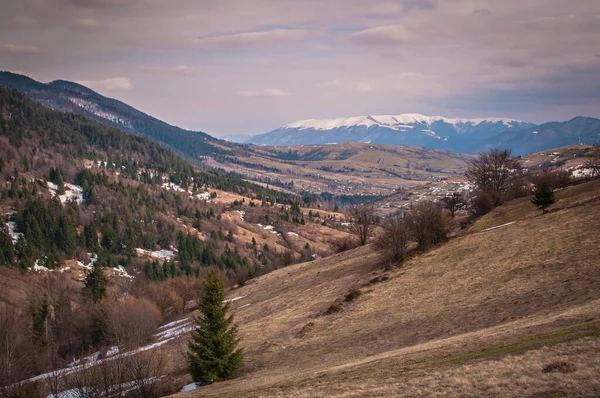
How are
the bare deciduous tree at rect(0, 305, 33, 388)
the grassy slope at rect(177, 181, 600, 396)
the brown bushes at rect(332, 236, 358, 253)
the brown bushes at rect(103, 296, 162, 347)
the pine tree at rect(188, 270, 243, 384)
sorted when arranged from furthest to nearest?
the brown bushes at rect(332, 236, 358, 253)
the brown bushes at rect(103, 296, 162, 347)
the bare deciduous tree at rect(0, 305, 33, 388)
the pine tree at rect(188, 270, 243, 384)
the grassy slope at rect(177, 181, 600, 396)

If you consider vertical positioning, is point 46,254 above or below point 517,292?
below

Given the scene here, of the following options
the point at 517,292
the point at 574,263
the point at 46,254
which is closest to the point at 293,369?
the point at 517,292

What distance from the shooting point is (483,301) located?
35.0 m

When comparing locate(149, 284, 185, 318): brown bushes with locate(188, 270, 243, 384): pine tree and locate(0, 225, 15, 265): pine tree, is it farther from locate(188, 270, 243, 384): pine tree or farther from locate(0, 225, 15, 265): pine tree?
locate(0, 225, 15, 265): pine tree

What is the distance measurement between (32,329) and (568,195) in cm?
9910

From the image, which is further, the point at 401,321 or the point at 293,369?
the point at 401,321

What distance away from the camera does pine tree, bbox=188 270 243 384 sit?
3594 cm

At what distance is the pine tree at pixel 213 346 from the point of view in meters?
35.9

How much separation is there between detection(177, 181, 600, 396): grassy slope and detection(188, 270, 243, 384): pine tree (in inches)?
86.4

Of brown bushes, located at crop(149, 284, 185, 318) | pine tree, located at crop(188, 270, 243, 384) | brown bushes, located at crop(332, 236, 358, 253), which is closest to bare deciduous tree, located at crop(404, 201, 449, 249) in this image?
pine tree, located at crop(188, 270, 243, 384)

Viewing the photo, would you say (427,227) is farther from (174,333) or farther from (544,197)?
(174,333)

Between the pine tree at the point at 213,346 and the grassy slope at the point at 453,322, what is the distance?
2.19 metres

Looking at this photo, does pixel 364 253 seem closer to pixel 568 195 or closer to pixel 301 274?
pixel 301 274

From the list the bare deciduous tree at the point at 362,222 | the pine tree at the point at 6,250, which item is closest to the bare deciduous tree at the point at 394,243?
the bare deciduous tree at the point at 362,222
